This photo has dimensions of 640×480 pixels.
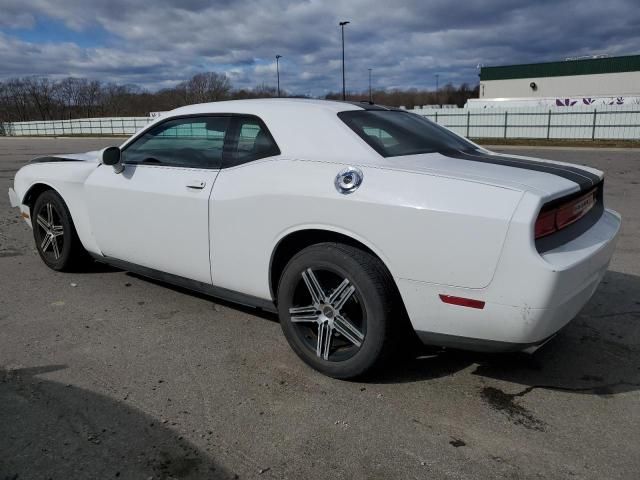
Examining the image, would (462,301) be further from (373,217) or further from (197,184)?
(197,184)

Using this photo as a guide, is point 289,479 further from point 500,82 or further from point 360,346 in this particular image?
point 500,82

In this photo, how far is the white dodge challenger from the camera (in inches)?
102

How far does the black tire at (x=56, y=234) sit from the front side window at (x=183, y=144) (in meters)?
1.00

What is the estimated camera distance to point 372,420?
109 inches

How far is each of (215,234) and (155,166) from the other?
88 cm

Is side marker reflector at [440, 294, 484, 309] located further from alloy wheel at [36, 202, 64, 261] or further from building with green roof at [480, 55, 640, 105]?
building with green roof at [480, 55, 640, 105]

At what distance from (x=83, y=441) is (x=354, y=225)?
5.49 feet

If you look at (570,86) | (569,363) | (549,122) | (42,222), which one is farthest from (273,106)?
(570,86)

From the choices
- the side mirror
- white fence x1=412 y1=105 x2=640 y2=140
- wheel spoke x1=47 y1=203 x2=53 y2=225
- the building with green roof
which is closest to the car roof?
the side mirror

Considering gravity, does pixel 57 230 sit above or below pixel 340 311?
above

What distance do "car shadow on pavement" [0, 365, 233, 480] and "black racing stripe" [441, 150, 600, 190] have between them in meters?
2.25

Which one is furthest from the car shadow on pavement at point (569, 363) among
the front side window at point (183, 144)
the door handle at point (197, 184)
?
the front side window at point (183, 144)

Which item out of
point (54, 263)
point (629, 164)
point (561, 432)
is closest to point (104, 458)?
point (561, 432)

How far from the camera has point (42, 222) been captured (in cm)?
518
